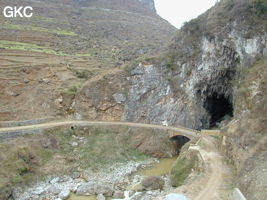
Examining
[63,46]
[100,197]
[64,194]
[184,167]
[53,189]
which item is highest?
[63,46]

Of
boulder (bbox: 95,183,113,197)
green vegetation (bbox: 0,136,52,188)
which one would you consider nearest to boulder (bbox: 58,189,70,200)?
boulder (bbox: 95,183,113,197)

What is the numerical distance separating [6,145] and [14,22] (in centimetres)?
5113

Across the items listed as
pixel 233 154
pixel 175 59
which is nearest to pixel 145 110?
pixel 175 59

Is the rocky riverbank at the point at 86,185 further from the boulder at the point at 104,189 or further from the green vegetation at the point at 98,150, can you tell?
the green vegetation at the point at 98,150

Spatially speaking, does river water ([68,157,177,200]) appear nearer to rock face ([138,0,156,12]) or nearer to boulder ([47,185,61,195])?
boulder ([47,185,61,195])

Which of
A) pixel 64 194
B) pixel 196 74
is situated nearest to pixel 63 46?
pixel 196 74

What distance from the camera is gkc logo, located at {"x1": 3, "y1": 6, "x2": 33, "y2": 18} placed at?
73125 millimetres

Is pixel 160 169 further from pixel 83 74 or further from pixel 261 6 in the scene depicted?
pixel 83 74

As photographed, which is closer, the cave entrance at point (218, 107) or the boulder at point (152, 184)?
the boulder at point (152, 184)

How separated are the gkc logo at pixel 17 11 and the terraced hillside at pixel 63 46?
1.83 metres

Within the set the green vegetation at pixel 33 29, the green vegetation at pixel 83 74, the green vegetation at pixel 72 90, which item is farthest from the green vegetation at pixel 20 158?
the green vegetation at pixel 33 29

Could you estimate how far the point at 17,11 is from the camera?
77562 mm

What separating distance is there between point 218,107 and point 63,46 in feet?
120

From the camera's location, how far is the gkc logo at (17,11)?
7312 cm
